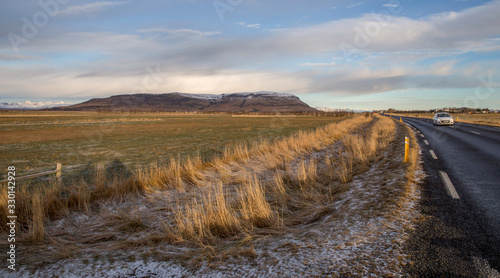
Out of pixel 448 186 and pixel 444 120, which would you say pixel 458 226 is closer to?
pixel 448 186

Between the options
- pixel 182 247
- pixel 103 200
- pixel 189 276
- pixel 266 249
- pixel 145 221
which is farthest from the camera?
pixel 103 200

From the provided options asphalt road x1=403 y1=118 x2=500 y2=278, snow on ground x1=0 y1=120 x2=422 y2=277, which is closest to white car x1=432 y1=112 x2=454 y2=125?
asphalt road x1=403 y1=118 x2=500 y2=278

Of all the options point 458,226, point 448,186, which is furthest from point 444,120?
point 458,226

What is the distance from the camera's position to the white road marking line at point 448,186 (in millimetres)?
6035

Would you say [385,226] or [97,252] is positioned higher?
[385,226]

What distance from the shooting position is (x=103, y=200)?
7395 mm

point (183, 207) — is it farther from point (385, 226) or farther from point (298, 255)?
point (385, 226)

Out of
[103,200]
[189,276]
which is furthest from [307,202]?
[103,200]

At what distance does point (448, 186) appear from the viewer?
6.77 metres

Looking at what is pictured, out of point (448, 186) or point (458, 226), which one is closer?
point (458, 226)

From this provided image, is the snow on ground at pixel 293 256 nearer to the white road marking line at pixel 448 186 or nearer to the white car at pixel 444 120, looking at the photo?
the white road marking line at pixel 448 186

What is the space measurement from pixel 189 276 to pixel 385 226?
316cm

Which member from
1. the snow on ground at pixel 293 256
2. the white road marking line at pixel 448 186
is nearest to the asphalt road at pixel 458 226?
the white road marking line at pixel 448 186

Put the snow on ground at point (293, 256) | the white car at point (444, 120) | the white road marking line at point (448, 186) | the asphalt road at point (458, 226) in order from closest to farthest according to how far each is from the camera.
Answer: the asphalt road at point (458, 226)
the snow on ground at point (293, 256)
the white road marking line at point (448, 186)
the white car at point (444, 120)
